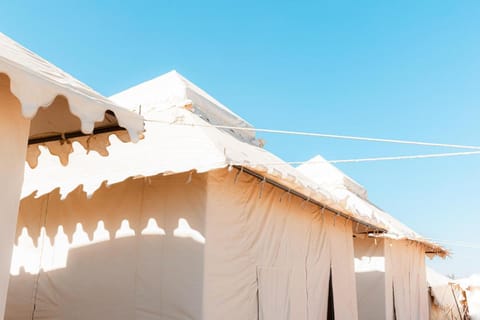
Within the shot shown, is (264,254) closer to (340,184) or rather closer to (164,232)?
(164,232)

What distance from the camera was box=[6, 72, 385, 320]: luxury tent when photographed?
4.59 metres

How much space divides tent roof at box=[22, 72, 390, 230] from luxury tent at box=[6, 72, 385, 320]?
20mm

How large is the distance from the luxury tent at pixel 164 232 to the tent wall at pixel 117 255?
11mm

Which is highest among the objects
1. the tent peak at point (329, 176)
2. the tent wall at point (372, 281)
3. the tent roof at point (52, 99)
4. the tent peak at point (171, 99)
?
the tent peak at point (329, 176)

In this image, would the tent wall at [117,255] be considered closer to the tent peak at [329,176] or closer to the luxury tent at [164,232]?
the luxury tent at [164,232]

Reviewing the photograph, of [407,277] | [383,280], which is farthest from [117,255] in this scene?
[407,277]

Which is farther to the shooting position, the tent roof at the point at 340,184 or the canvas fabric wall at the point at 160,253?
the tent roof at the point at 340,184

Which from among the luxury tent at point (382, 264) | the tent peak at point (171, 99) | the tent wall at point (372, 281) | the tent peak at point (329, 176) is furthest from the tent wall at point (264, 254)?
the tent peak at point (329, 176)

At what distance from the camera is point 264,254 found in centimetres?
552

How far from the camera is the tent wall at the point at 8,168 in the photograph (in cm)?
244

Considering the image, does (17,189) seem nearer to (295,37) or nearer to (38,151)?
(38,151)

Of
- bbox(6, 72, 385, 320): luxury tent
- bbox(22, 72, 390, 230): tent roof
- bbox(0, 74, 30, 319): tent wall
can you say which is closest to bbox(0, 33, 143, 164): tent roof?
bbox(0, 74, 30, 319): tent wall

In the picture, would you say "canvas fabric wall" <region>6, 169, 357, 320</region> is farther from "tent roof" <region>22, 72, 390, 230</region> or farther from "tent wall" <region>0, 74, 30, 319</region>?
"tent wall" <region>0, 74, 30, 319</region>

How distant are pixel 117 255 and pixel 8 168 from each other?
2617mm
